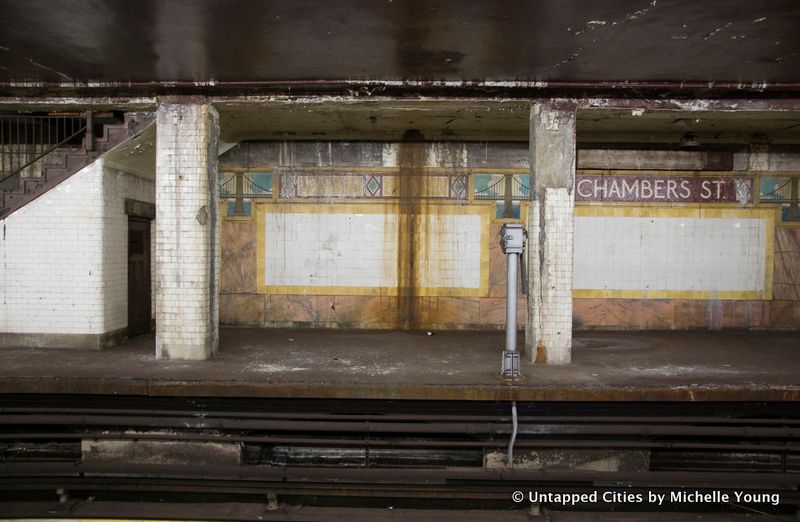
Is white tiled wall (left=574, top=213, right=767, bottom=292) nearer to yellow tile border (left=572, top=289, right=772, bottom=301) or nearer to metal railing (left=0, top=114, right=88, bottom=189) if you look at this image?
yellow tile border (left=572, top=289, right=772, bottom=301)

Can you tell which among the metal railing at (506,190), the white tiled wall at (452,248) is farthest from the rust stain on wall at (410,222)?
the metal railing at (506,190)

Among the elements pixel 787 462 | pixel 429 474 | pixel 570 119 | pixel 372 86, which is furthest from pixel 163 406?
pixel 787 462

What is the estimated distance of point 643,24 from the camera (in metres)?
4.50

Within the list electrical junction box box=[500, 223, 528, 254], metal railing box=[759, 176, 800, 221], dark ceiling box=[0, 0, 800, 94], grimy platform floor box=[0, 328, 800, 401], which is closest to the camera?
dark ceiling box=[0, 0, 800, 94]

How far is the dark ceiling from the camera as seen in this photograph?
4.27m

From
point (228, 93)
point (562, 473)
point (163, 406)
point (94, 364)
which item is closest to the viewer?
point (562, 473)

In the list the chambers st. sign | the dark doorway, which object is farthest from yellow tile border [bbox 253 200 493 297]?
the chambers st. sign

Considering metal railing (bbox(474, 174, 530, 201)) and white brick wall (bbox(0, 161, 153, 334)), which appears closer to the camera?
white brick wall (bbox(0, 161, 153, 334))

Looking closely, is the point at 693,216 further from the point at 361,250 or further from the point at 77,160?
the point at 77,160

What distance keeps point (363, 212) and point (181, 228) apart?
321cm

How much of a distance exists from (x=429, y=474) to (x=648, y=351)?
3767mm

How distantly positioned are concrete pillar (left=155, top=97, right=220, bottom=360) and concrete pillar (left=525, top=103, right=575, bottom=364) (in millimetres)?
4131

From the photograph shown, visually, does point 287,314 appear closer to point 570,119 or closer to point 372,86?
point 372,86

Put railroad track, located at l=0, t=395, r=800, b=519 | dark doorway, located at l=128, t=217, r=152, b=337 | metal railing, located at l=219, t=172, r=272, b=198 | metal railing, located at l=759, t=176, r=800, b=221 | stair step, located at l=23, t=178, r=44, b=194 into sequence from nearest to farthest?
1. railroad track, located at l=0, t=395, r=800, b=519
2. stair step, located at l=23, t=178, r=44, b=194
3. dark doorway, located at l=128, t=217, r=152, b=337
4. metal railing, located at l=759, t=176, r=800, b=221
5. metal railing, located at l=219, t=172, r=272, b=198
